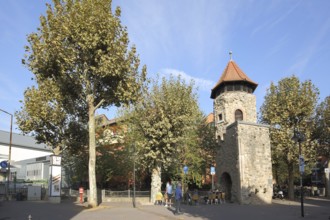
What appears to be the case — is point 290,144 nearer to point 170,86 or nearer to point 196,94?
point 196,94

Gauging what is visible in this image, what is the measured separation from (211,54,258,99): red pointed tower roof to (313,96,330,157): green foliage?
28.4 ft

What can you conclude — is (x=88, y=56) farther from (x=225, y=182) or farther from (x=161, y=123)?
(x=225, y=182)

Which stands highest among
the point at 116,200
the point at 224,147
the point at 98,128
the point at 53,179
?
the point at 98,128

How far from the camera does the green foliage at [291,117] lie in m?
34.3

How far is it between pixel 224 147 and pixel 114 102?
11646 mm

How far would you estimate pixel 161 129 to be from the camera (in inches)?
1069

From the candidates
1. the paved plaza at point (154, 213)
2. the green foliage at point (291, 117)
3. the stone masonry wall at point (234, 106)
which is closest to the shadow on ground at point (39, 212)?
the paved plaza at point (154, 213)

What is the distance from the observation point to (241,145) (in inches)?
1094

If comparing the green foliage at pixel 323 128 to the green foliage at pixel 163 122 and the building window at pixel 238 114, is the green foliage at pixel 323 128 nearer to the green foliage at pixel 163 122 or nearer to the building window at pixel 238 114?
the building window at pixel 238 114

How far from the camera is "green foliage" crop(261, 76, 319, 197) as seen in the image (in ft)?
113

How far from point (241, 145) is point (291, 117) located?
1037 cm

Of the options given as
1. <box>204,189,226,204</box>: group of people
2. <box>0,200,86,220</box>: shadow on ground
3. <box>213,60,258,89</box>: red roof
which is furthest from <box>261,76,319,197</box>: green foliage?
<box>0,200,86,220</box>: shadow on ground

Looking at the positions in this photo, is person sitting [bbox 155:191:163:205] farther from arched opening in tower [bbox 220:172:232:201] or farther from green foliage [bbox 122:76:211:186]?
arched opening in tower [bbox 220:172:232:201]

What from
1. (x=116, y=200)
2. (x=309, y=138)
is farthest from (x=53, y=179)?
(x=309, y=138)
